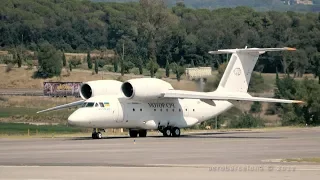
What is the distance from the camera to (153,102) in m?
51.6

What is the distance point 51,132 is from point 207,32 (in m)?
58.0

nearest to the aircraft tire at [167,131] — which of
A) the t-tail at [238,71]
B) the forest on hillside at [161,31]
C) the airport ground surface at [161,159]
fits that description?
the t-tail at [238,71]

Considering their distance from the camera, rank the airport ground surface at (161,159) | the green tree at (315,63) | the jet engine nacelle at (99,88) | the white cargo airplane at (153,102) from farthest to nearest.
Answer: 1. the green tree at (315,63)
2. the jet engine nacelle at (99,88)
3. the white cargo airplane at (153,102)
4. the airport ground surface at (161,159)

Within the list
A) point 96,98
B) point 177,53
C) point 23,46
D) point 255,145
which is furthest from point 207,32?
point 255,145

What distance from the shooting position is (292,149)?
3716cm

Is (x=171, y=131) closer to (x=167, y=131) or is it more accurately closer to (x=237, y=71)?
(x=167, y=131)

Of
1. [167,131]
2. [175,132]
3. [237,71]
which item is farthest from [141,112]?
[237,71]

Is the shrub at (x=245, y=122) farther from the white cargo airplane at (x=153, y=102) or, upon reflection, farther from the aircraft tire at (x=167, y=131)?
the aircraft tire at (x=167, y=131)

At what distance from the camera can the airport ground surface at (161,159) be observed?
2531 cm

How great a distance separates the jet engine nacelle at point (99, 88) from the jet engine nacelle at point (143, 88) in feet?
4.11

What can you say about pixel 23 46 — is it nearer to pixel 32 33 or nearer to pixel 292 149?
pixel 32 33

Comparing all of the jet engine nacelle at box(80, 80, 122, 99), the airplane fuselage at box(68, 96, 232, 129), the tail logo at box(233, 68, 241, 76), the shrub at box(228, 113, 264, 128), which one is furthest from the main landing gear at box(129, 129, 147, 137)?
the shrub at box(228, 113, 264, 128)

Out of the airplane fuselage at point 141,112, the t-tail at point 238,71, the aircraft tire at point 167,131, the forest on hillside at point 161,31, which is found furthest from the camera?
the forest on hillside at point 161,31

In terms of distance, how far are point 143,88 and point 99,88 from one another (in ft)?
9.70
